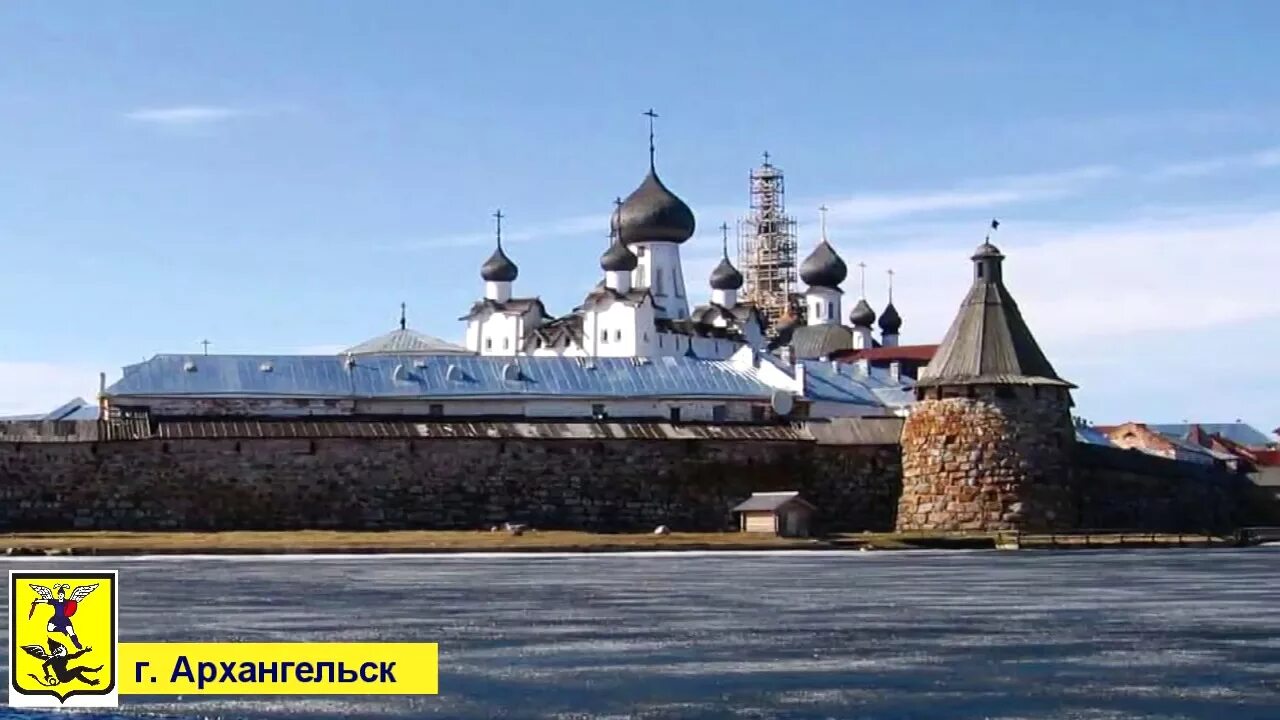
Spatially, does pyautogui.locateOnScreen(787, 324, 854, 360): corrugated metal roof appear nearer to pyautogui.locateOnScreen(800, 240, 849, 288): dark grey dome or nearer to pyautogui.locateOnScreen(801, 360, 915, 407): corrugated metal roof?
pyautogui.locateOnScreen(800, 240, 849, 288): dark grey dome

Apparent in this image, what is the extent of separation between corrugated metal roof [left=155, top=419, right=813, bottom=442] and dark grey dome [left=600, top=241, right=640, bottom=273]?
984 inches

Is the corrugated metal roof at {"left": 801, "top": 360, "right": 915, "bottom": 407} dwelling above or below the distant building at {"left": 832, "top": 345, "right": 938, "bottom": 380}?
below

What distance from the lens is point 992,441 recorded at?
44156 millimetres

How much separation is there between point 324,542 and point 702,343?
35380 millimetres

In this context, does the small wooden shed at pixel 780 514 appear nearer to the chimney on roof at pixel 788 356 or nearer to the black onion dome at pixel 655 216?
the chimney on roof at pixel 788 356

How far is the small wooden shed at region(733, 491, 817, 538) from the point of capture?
41844 millimetres

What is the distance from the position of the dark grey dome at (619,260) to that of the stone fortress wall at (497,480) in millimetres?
24766

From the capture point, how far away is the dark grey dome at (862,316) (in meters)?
98.8

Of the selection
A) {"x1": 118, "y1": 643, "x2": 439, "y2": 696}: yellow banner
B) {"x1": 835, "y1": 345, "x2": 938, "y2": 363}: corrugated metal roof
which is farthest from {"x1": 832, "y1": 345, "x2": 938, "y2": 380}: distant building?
{"x1": 118, "y1": 643, "x2": 439, "y2": 696}: yellow banner

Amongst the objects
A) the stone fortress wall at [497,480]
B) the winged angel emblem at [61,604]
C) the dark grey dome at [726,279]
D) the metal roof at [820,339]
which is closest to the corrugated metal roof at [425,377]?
the stone fortress wall at [497,480]

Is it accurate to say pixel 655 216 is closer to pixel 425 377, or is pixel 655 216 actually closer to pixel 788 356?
pixel 788 356

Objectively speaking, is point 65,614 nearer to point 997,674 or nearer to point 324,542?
point 997,674

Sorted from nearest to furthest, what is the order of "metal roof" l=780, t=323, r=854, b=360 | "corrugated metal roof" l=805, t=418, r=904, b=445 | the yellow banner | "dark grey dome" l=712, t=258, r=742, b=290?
1. the yellow banner
2. "corrugated metal roof" l=805, t=418, r=904, b=445
3. "dark grey dome" l=712, t=258, r=742, b=290
4. "metal roof" l=780, t=323, r=854, b=360

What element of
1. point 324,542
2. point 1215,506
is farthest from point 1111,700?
point 1215,506
